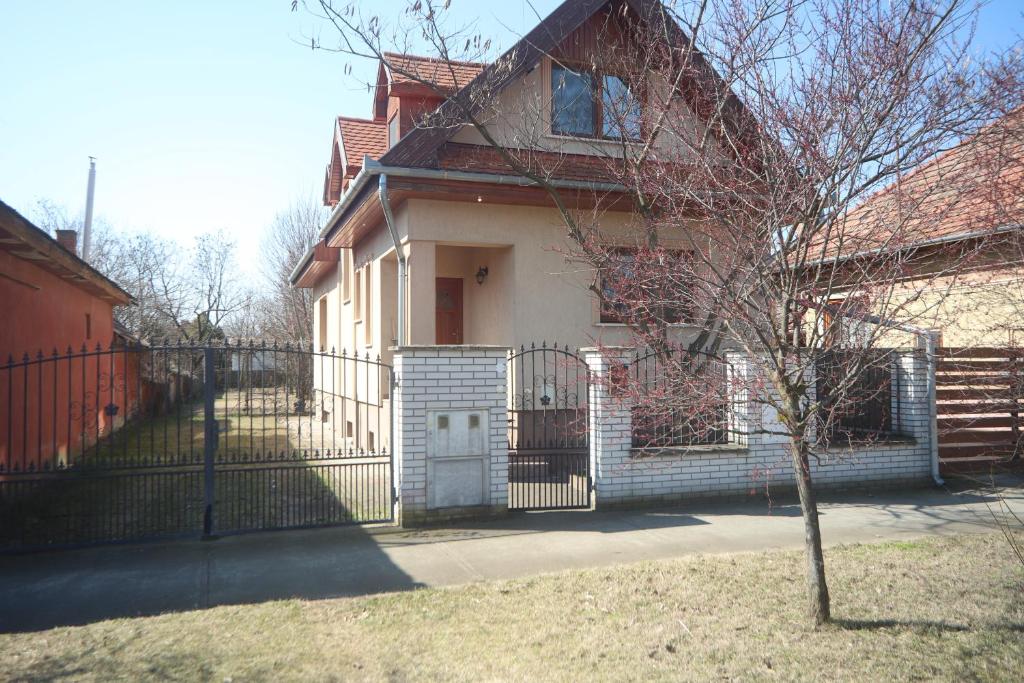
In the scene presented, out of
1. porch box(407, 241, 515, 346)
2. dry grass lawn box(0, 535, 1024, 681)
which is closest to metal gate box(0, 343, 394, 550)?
porch box(407, 241, 515, 346)

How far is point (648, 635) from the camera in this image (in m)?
4.76

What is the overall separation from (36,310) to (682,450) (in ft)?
31.9

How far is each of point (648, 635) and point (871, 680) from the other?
4.26ft

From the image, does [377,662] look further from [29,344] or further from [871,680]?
[29,344]

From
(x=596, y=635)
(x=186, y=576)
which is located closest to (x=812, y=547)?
(x=596, y=635)

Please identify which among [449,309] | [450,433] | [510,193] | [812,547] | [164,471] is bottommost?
[812,547]

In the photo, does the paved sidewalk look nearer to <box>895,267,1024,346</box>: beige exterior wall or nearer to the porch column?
<box>895,267,1024,346</box>: beige exterior wall

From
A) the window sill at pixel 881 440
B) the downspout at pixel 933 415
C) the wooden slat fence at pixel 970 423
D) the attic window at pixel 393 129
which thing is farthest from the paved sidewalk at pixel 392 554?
the attic window at pixel 393 129

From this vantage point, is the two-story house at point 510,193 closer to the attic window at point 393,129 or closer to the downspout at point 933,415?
the attic window at point 393,129

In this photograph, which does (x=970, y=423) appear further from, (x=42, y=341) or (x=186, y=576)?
(x=42, y=341)

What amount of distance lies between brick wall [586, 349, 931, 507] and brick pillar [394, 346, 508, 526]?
3.88 feet

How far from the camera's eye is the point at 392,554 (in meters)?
6.84

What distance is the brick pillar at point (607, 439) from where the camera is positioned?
844cm

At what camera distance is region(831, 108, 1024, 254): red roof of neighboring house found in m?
5.15
